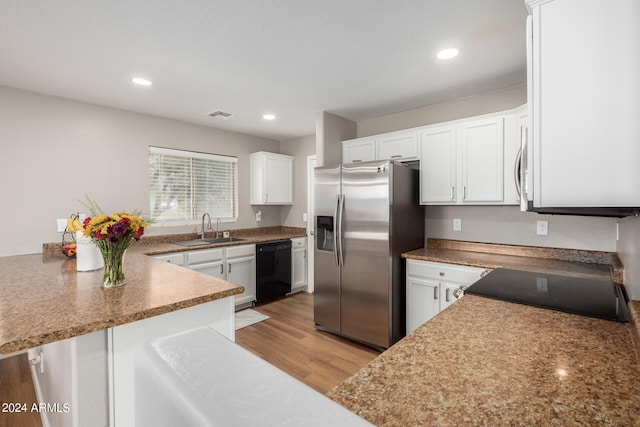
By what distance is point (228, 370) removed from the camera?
31 cm

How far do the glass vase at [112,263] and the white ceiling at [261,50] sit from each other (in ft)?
4.35

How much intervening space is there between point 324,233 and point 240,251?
4.24 feet

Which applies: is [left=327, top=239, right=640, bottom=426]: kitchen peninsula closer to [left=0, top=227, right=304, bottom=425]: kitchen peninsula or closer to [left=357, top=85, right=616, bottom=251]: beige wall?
[left=0, top=227, right=304, bottom=425]: kitchen peninsula

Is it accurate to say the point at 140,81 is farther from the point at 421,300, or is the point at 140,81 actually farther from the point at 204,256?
the point at 421,300

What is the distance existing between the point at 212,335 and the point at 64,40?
2.53 m

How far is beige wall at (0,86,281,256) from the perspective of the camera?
265cm

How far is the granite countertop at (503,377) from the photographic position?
0.61 meters

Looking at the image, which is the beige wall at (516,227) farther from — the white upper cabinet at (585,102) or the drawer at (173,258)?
the drawer at (173,258)

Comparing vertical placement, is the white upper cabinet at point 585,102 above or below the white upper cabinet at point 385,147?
below

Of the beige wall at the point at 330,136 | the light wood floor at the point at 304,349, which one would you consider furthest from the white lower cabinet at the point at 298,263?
the beige wall at the point at 330,136

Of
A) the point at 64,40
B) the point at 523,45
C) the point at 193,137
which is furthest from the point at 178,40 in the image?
the point at 523,45

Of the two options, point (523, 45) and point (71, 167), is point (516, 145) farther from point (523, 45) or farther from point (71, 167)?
point (71, 167)

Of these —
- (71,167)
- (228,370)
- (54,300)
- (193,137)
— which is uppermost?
(193,137)

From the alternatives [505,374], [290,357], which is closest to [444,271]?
[290,357]
